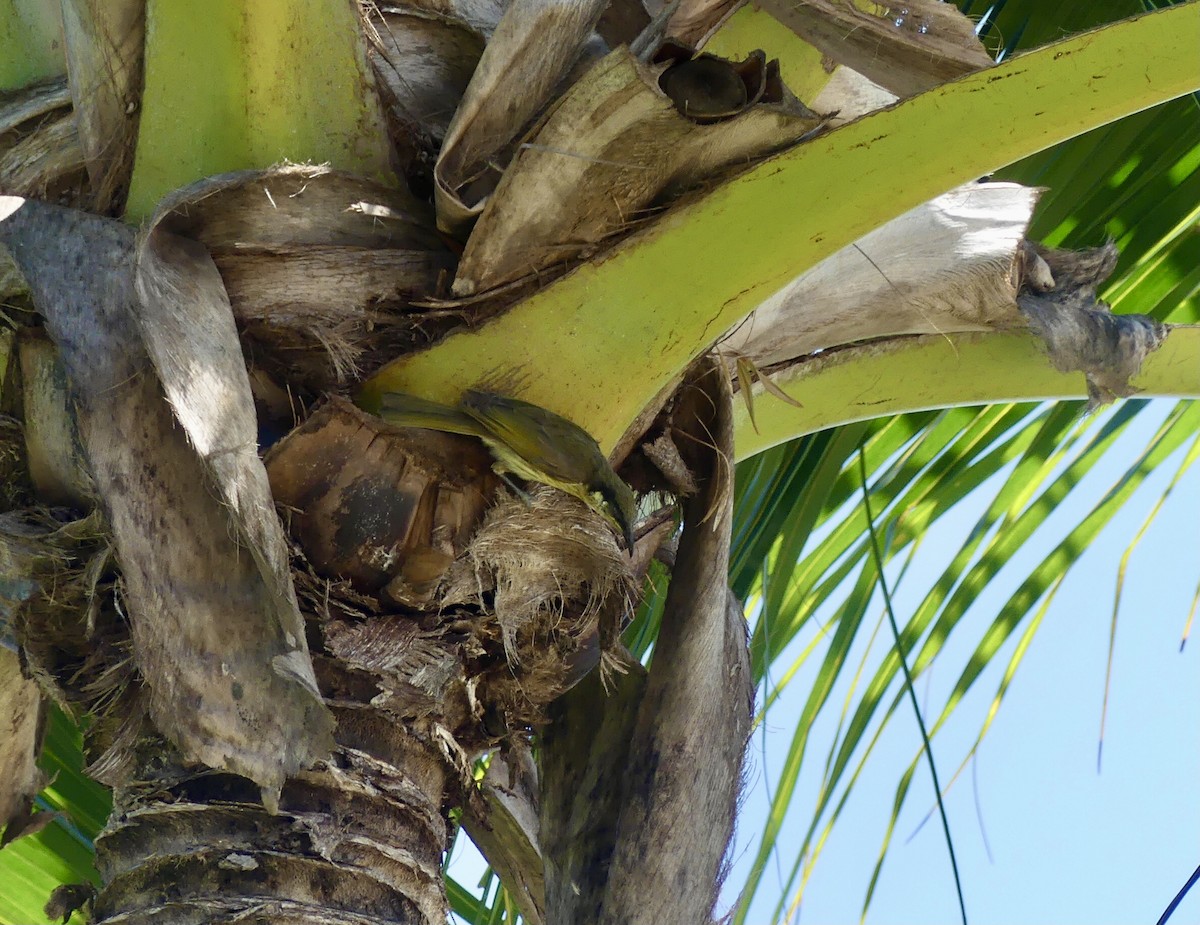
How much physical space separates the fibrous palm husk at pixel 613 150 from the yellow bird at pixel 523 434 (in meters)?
0.09

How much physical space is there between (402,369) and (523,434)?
105mm

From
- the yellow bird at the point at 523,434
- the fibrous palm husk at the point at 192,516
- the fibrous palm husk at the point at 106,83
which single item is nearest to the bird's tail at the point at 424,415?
the yellow bird at the point at 523,434

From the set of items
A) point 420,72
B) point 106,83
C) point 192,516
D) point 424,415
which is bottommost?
point 192,516

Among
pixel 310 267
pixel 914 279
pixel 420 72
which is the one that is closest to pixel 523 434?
pixel 310 267

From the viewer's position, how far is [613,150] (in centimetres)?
88

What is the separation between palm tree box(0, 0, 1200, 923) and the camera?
81cm

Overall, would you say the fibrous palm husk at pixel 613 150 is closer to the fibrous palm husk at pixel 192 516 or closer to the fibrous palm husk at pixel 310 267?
the fibrous palm husk at pixel 310 267

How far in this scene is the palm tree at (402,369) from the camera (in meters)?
0.81

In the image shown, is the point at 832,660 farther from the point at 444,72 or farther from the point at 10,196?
the point at 10,196

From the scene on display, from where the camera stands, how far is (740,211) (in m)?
0.89

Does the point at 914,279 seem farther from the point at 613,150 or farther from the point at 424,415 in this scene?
the point at 424,415

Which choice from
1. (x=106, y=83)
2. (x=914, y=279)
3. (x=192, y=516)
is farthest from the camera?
(x=914, y=279)

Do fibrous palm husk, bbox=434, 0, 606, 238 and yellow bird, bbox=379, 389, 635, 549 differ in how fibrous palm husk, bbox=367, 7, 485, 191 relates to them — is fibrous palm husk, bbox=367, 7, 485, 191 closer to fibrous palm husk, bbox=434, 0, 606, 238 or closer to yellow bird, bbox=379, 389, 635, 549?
fibrous palm husk, bbox=434, 0, 606, 238

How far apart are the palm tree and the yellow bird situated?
0.02 m
